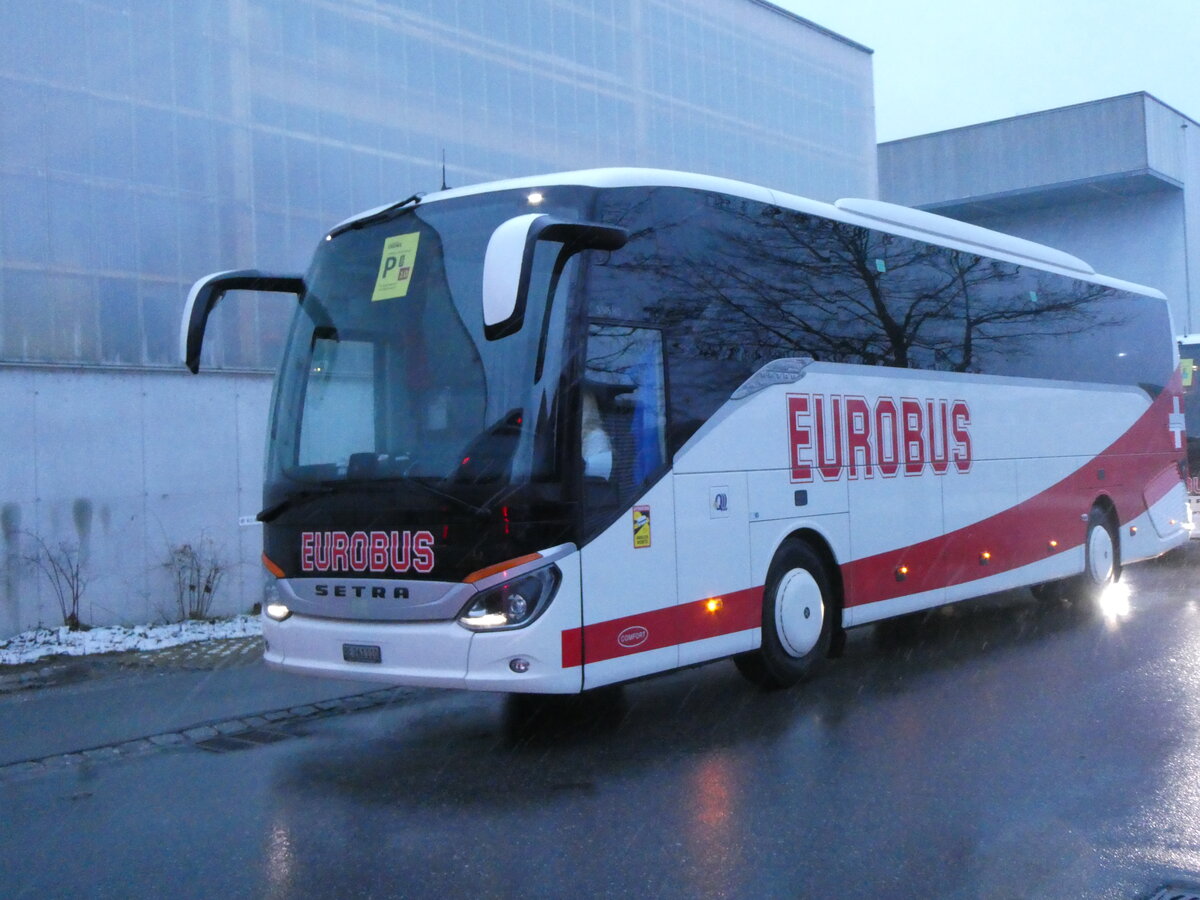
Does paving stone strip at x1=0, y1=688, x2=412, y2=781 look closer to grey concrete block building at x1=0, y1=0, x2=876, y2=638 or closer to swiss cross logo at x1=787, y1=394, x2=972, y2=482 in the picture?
swiss cross logo at x1=787, y1=394, x2=972, y2=482

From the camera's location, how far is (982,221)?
42438 mm

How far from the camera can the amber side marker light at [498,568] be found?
22.0 ft

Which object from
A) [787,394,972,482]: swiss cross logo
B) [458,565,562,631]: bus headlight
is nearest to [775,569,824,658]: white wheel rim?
[787,394,972,482]: swiss cross logo

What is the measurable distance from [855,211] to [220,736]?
6.29m

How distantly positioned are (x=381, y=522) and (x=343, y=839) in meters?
2.00

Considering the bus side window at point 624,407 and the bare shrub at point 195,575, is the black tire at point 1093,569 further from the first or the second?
the bare shrub at point 195,575

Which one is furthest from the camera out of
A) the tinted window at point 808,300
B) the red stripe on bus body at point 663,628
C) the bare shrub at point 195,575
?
the bare shrub at point 195,575

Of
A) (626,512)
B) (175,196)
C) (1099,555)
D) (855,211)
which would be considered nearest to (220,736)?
(626,512)

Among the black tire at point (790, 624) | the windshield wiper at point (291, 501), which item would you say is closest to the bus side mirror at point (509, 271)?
the windshield wiper at point (291, 501)

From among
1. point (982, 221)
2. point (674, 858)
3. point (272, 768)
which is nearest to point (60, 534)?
point (272, 768)

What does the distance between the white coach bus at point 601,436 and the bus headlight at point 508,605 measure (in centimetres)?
1

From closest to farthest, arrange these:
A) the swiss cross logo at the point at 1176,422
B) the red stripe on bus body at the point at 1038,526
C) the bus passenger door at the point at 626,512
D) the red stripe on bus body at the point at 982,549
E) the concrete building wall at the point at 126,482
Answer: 1. the bus passenger door at the point at 626,512
2. the red stripe on bus body at the point at 982,549
3. the red stripe on bus body at the point at 1038,526
4. the concrete building wall at the point at 126,482
5. the swiss cross logo at the point at 1176,422

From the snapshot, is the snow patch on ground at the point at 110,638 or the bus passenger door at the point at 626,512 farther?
the snow patch on ground at the point at 110,638

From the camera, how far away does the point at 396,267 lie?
7531 millimetres
